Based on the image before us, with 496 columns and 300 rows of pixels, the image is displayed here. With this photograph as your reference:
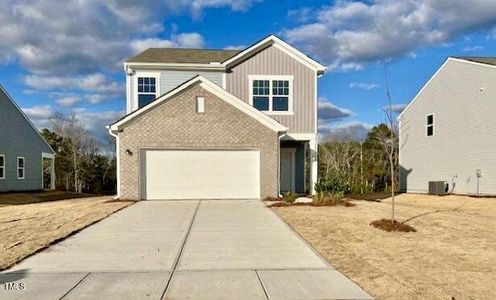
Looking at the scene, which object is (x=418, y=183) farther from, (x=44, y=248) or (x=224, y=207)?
(x=44, y=248)

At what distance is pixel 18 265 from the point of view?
7359mm

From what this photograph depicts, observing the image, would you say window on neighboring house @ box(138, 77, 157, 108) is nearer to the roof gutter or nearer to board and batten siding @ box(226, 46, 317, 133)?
the roof gutter

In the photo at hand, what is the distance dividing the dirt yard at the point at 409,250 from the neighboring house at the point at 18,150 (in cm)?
1959

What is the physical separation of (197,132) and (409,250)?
11741mm

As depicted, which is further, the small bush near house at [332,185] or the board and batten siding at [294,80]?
the board and batten siding at [294,80]

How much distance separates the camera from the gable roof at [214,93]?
721 inches

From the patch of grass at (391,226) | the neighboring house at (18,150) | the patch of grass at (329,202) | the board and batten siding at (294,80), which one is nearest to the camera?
the patch of grass at (391,226)

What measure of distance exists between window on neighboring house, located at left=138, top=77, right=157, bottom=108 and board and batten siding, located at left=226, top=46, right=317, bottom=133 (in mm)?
3684

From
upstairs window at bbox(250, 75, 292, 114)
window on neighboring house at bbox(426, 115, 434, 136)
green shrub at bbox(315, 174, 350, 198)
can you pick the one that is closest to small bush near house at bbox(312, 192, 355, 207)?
green shrub at bbox(315, 174, 350, 198)

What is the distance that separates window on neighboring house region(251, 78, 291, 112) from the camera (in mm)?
21312

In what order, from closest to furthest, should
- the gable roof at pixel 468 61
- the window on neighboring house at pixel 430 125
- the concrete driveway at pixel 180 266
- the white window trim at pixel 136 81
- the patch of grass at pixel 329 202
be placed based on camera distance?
the concrete driveway at pixel 180 266, the patch of grass at pixel 329 202, the gable roof at pixel 468 61, the white window trim at pixel 136 81, the window on neighboring house at pixel 430 125

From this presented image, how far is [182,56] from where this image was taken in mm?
22844

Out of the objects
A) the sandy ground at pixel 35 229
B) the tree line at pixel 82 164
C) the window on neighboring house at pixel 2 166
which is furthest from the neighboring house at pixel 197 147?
the tree line at pixel 82 164

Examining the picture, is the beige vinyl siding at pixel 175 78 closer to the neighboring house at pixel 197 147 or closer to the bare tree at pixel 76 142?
the neighboring house at pixel 197 147
